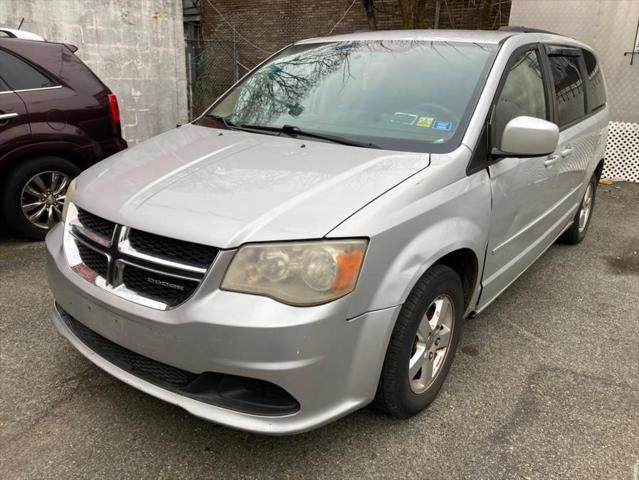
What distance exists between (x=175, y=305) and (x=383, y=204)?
0.89 metres

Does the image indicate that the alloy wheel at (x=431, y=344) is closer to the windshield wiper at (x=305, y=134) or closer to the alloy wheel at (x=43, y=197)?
the windshield wiper at (x=305, y=134)

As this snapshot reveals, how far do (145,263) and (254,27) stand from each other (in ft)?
46.6

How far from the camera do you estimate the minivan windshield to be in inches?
112

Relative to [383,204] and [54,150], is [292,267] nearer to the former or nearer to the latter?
[383,204]

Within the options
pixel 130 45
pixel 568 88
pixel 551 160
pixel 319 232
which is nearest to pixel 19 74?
pixel 130 45

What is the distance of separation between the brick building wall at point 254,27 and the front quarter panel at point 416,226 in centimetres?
1072

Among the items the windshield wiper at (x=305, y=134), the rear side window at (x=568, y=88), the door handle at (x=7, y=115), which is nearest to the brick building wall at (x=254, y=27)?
the door handle at (x=7, y=115)

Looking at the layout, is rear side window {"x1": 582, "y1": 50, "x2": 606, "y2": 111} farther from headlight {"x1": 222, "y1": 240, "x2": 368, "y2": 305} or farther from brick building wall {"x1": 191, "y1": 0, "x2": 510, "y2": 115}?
brick building wall {"x1": 191, "y1": 0, "x2": 510, "y2": 115}

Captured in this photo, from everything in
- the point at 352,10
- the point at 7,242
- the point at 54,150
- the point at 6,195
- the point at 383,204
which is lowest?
the point at 7,242

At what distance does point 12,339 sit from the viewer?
328 cm

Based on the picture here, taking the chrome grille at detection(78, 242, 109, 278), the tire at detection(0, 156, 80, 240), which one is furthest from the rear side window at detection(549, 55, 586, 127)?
the tire at detection(0, 156, 80, 240)

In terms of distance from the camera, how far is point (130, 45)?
321 inches

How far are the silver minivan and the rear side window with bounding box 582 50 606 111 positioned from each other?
1.28m

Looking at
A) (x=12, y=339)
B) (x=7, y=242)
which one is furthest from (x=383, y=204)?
(x=7, y=242)
